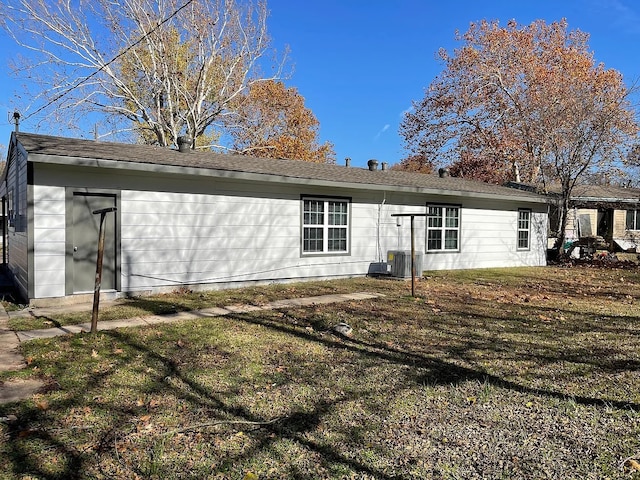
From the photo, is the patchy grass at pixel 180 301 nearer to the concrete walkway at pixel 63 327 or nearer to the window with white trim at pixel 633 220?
the concrete walkway at pixel 63 327

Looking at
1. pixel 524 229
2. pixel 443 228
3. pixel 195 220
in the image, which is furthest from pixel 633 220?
pixel 195 220

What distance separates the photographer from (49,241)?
781 centimetres

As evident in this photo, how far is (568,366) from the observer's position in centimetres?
468

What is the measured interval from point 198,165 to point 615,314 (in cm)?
819

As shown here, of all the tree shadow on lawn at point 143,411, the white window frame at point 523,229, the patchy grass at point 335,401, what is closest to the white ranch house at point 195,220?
the white window frame at point 523,229

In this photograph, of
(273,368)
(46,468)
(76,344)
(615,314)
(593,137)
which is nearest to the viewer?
(46,468)

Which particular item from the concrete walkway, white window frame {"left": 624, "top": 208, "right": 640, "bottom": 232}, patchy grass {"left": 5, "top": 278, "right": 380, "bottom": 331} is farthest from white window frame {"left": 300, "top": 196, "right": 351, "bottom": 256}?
white window frame {"left": 624, "top": 208, "right": 640, "bottom": 232}

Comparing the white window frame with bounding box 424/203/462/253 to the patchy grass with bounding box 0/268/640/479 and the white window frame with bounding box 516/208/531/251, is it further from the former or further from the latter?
the patchy grass with bounding box 0/268/640/479

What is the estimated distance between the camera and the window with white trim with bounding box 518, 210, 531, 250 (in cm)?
1565

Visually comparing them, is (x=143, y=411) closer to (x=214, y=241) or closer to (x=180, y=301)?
(x=180, y=301)

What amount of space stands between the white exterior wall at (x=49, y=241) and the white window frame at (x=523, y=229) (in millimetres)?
13838

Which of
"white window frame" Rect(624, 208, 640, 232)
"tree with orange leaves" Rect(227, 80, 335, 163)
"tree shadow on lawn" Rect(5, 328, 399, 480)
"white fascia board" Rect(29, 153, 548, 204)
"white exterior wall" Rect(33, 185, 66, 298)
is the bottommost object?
"tree shadow on lawn" Rect(5, 328, 399, 480)

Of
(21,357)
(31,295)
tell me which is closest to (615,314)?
(21,357)

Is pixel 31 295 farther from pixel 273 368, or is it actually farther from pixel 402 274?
pixel 402 274
